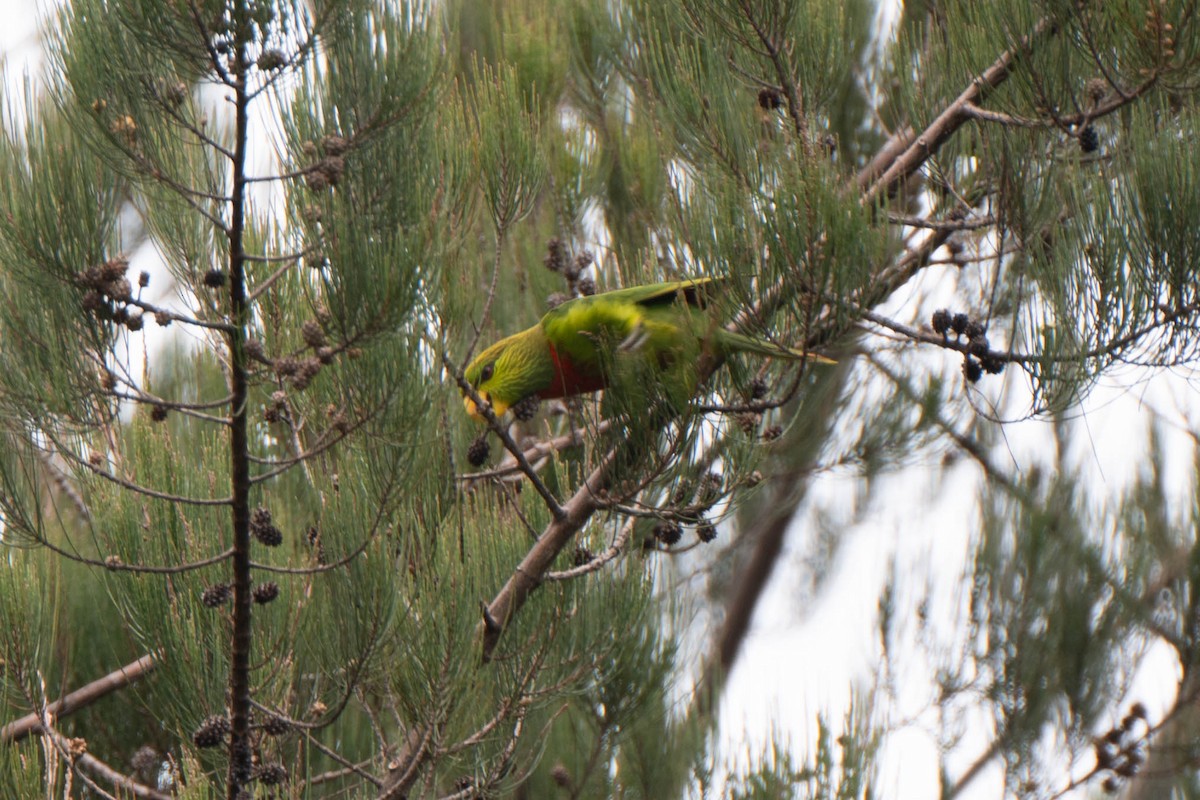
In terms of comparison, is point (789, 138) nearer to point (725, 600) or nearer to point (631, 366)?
point (631, 366)

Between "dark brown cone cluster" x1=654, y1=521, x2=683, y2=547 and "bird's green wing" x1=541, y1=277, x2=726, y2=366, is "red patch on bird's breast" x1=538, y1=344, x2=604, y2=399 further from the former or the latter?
"dark brown cone cluster" x1=654, y1=521, x2=683, y2=547

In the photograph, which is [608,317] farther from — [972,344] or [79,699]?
[79,699]

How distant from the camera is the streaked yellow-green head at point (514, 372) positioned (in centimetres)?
225

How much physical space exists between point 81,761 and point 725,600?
299cm

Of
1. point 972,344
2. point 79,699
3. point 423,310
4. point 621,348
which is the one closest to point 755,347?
point 621,348

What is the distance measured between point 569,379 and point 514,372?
0.11 meters

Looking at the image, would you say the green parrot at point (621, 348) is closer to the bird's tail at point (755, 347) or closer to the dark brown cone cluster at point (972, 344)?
the bird's tail at point (755, 347)

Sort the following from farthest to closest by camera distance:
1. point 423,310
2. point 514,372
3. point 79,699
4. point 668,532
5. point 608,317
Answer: point 79,699 → point 514,372 → point 608,317 → point 668,532 → point 423,310

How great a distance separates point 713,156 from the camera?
1877 mm

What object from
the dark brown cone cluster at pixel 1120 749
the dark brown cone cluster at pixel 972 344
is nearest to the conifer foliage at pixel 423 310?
the dark brown cone cluster at pixel 972 344

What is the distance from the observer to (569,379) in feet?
7.49

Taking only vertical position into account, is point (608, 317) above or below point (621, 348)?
above

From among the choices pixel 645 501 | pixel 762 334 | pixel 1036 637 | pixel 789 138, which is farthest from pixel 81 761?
pixel 1036 637

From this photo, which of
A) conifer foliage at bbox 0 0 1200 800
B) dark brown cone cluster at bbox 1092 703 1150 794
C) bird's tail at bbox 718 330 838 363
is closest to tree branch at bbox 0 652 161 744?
conifer foliage at bbox 0 0 1200 800
